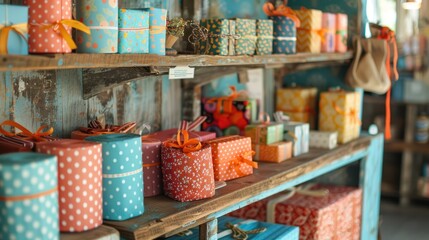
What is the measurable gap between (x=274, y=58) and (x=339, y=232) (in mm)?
1216

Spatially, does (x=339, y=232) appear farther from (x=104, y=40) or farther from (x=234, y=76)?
(x=104, y=40)

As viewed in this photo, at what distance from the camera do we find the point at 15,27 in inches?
66.4

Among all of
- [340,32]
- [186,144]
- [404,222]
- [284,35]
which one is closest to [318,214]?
[284,35]

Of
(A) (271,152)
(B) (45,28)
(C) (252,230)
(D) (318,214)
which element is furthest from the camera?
(D) (318,214)

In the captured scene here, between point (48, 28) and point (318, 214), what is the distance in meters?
1.95

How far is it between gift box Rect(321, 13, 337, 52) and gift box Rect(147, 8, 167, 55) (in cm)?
151

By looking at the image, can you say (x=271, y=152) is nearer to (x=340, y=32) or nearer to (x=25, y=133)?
(x=340, y=32)

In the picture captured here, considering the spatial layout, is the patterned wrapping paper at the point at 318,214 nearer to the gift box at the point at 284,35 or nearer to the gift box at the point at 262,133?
the gift box at the point at 262,133

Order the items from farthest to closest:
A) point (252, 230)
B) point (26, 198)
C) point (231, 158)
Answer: point (252, 230) < point (231, 158) < point (26, 198)

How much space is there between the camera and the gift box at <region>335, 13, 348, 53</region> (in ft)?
11.8

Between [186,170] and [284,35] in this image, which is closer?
[186,170]

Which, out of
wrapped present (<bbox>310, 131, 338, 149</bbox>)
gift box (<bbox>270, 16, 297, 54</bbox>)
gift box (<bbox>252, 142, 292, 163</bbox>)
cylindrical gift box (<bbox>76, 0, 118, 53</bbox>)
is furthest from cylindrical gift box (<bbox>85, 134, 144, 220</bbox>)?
wrapped present (<bbox>310, 131, 338, 149</bbox>)

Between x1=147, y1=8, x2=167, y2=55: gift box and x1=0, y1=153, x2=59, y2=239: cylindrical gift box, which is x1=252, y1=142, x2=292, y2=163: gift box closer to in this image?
x1=147, y1=8, x2=167, y2=55: gift box

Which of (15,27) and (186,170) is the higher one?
(15,27)
